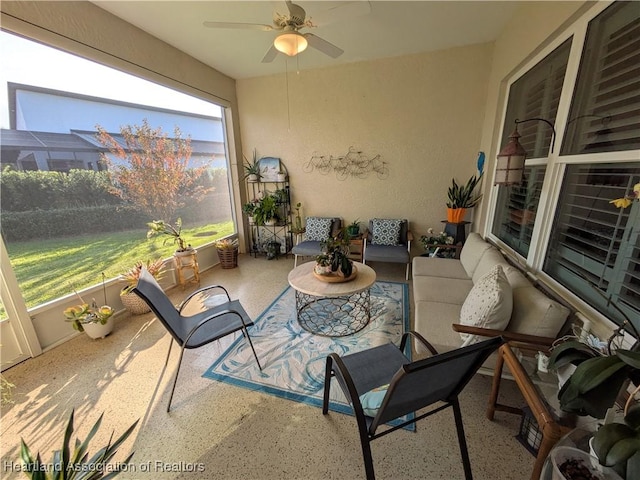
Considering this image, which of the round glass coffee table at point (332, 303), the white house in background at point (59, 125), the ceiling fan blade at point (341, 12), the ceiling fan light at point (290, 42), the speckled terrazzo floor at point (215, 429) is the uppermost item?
the ceiling fan blade at point (341, 12)

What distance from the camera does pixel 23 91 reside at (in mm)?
2002

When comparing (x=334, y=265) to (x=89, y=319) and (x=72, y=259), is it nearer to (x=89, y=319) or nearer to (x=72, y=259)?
(x=89, y=319)

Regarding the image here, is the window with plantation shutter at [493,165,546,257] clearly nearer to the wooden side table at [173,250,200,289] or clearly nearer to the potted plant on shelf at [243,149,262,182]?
the potted plant on shelf at [243,149,262,182]

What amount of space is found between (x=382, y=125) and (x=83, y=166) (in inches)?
140

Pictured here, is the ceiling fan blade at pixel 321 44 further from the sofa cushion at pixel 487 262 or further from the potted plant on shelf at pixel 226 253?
the potted plant on shelf at pixel 226 253

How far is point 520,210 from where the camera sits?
2.44 meters

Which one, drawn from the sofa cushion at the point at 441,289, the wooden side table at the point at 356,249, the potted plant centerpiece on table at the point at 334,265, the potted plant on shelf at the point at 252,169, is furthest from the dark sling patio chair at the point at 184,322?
the potted plant on shelf at the point at 252,169

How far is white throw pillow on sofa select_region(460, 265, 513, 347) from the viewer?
1503mm

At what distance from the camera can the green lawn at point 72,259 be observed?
6.89ft

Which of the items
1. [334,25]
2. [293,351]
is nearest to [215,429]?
[293,351]

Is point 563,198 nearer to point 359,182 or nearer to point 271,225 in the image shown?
point 359,182

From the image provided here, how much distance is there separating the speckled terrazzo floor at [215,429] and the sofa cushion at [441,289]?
0.61 metres

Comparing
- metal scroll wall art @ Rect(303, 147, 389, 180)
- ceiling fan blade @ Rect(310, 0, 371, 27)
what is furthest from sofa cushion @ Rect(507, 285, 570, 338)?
metal scroll wall art @ Rect(303, 147, 389, 180)

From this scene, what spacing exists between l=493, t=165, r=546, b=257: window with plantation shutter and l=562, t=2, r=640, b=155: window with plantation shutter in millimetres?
483
